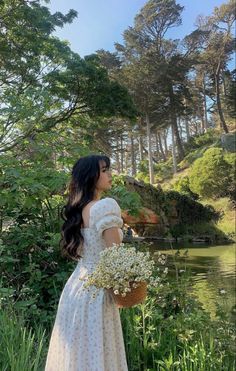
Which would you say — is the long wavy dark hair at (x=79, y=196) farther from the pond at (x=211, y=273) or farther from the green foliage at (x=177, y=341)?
the pond at (x=211, y=273)

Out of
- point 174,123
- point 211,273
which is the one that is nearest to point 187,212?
point 174,123

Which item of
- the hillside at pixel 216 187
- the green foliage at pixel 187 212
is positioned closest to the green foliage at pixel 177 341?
the hillside at pixel 216 187

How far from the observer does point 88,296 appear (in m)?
1.68

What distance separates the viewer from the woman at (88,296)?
64.9 inches

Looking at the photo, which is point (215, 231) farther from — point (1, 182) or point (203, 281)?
point (1, 182)

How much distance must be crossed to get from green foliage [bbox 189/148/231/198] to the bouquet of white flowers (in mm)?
19180

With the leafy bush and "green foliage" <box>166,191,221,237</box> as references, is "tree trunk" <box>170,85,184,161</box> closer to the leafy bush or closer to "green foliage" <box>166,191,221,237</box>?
the leafy bush

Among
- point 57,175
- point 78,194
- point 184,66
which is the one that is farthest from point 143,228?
point 78,194

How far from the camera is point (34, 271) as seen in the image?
281 centimetres

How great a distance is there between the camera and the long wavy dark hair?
1773mm

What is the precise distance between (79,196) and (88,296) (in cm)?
40

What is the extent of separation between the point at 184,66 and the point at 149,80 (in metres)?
2.24

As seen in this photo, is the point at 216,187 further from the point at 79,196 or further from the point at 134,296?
the point at 134,296

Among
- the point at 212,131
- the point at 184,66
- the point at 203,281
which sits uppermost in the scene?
the point at 184,66
